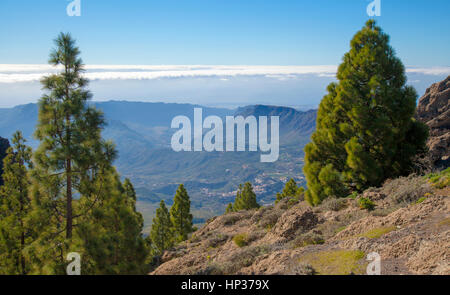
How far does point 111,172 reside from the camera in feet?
35.3

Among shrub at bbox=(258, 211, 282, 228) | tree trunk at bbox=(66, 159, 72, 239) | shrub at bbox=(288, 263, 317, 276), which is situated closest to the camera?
shrub at bbox=(288, 263, 317, 276)

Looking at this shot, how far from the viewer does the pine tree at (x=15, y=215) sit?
45.2 feet

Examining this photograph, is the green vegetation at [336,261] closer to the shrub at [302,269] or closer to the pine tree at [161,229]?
the shrub at [302,269]

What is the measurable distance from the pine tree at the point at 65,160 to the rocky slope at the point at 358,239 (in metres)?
4.41

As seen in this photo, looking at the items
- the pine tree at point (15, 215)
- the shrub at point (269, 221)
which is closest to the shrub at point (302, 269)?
the shrub at point (269, 221)

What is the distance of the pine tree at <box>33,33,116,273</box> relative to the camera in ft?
31.1

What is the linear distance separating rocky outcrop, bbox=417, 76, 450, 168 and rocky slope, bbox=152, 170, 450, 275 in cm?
1070

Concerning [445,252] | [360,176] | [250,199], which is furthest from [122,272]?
[250,199]

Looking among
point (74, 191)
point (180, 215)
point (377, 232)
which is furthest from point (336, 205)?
point (180, 215)

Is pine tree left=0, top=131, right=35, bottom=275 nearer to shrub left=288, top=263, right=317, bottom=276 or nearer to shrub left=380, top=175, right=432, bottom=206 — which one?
shrub left=288, top=263, right=317, bottom=276

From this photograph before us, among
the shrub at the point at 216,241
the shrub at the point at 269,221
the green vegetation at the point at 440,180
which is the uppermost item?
the green vegetation at the point at 440,180

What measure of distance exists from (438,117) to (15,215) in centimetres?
3315

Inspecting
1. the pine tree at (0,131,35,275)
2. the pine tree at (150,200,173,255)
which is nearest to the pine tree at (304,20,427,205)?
the pine tree at (0,131,35,275)
